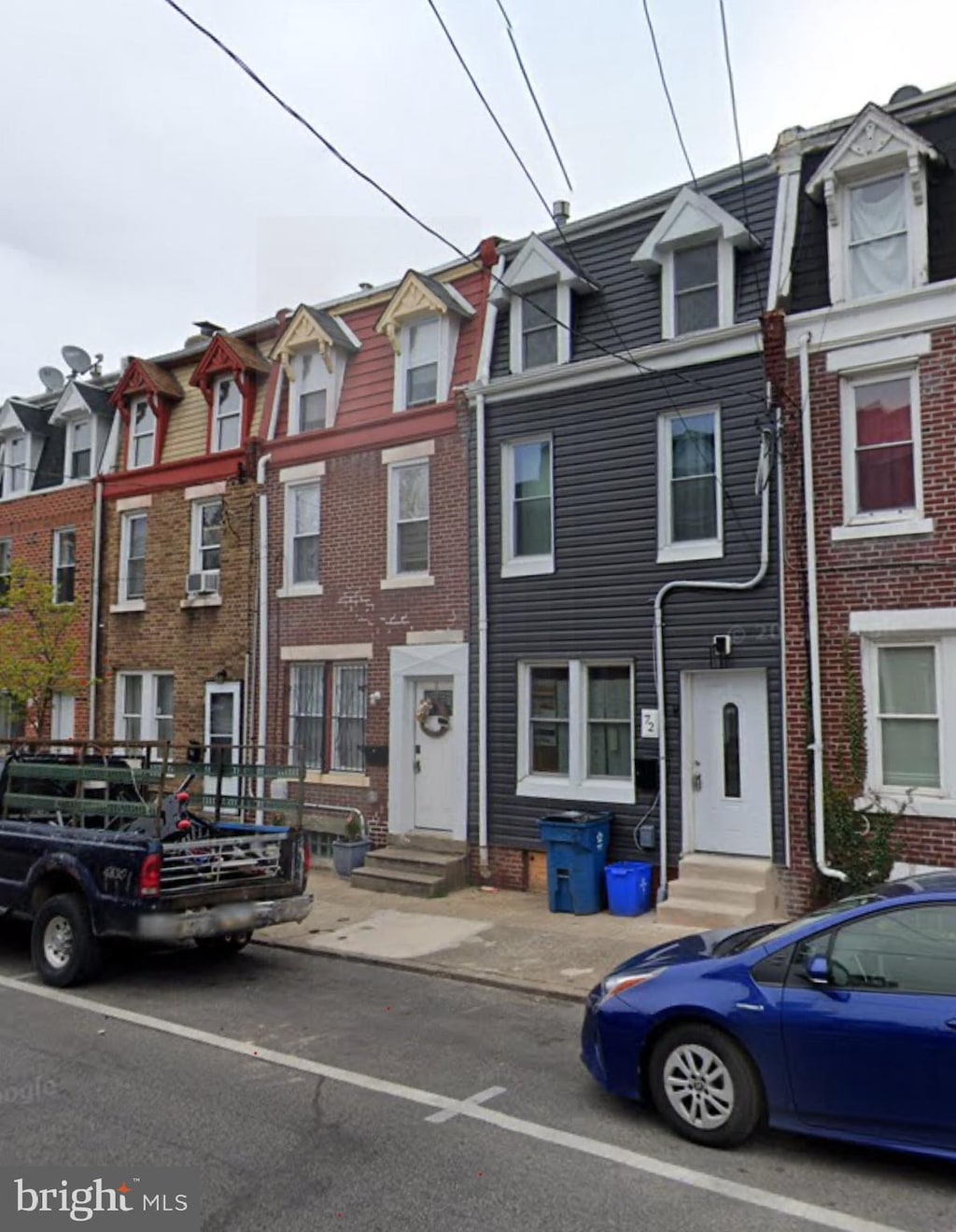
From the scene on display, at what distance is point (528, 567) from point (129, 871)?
6.55m

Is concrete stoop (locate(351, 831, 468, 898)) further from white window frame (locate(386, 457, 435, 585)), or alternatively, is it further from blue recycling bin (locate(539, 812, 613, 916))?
white window frame (locate(386, 457, 435, 585))

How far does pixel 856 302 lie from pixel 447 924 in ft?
25.9

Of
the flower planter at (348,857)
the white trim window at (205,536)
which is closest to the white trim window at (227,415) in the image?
the white trim window at (205,536)

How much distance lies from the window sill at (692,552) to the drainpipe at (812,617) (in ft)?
3.48

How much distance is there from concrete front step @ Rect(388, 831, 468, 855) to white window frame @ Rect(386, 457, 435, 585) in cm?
343

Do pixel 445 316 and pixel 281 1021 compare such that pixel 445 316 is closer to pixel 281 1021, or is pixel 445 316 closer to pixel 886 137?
pixel 886 137

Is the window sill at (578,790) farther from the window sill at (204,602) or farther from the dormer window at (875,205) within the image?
the window sill at (204,602)

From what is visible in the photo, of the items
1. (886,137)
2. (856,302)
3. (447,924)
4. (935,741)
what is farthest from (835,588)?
(447,924)

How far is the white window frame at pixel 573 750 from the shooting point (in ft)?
38.6

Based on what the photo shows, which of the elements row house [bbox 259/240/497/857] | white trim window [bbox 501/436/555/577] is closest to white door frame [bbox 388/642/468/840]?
row house [bbox 259/240/497/857]

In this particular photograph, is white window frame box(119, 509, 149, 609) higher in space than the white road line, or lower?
higher

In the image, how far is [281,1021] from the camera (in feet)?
24.0

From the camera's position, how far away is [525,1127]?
17.5 ft

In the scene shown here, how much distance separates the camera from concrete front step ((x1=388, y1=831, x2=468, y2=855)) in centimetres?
1284
